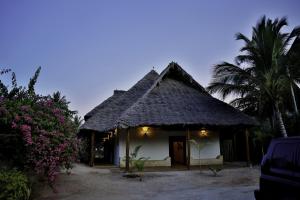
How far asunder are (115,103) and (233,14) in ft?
30.4

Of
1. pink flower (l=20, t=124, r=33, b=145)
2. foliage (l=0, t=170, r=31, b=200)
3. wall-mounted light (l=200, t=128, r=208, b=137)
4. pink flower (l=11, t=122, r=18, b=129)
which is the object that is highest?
wall-mounted light (l=200, t=128, r=208, b=137)

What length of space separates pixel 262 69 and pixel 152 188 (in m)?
9.45

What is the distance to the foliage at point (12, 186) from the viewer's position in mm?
7039

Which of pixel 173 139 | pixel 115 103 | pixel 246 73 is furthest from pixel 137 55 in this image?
pixel 246 73

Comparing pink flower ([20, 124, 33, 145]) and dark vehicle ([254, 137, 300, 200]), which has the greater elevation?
pink flower ([20, 124, 33, 145])

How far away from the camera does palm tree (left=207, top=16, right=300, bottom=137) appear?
50.1ft

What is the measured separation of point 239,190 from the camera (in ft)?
29.8

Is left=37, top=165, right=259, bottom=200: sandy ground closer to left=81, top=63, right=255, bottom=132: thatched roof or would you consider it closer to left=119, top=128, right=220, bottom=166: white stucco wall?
left=81, top=63, right=255, bottom=132: thatched roof

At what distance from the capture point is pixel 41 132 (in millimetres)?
8445

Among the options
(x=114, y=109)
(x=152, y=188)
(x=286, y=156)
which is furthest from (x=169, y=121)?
(x=286, y=156)

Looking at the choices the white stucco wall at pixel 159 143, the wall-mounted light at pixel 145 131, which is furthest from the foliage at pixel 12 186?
the wall-mounted light at pixel 145 131

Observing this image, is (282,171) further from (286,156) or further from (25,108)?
(25,108)

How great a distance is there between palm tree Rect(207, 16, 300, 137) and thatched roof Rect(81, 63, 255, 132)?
5.06ft

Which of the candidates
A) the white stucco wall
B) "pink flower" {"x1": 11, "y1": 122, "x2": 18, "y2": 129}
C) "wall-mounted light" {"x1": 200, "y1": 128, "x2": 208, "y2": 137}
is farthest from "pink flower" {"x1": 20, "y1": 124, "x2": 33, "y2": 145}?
"wall-mounted light" {"x1": 200, "y1": 128, "x2": 208, "y2": 137}
